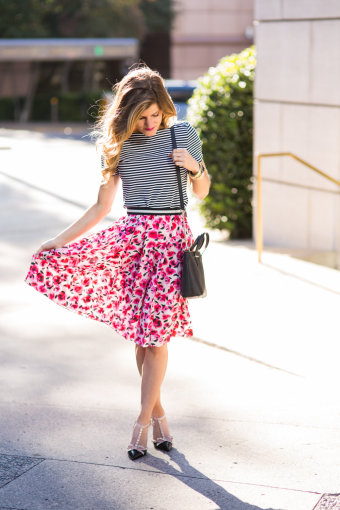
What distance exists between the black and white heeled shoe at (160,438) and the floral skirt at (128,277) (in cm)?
43

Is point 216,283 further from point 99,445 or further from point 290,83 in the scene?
point 99,445

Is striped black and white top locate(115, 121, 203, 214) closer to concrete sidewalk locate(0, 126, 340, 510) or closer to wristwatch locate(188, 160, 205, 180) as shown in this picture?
wristwatch locate(188, 160, 205, 180)

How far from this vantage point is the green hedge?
9.90 metres

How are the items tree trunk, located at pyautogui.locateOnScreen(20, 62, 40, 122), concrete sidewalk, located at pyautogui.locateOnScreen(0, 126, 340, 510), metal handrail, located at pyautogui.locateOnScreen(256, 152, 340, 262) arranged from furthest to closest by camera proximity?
tree trunk, located at pyautogui.locateOnScreen(20, 62, 40, 122), metal handrail, located at pyautogui.locateOnScreen(256, 152, 340, 262), concrete sidewalk, located at pyautogui.locateOnScreen(0, 126, 340, 510)

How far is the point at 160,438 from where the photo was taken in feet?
13.9

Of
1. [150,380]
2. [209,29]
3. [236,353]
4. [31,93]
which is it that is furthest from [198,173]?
[209,29]

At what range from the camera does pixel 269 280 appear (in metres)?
7.61

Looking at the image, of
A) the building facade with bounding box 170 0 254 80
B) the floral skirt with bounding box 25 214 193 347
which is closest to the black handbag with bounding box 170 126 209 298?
the floral skirt with bounding box 25 214 193 347

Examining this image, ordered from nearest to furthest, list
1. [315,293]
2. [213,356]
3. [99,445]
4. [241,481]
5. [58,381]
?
[241,481], [99,445], [58,381], [213,356], [315,293]

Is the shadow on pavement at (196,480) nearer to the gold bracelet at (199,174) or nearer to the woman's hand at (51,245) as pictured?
the woman's hand at (51,245)

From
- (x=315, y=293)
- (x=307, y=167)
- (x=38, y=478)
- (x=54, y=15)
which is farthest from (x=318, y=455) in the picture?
(x=54, y=15)

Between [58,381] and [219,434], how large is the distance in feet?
4.03

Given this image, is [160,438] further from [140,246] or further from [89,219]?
[89,219]

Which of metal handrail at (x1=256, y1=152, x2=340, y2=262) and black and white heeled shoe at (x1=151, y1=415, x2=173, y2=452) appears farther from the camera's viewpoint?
metal handrail at (x1=256, y1=152, x2=340, y2=262)
